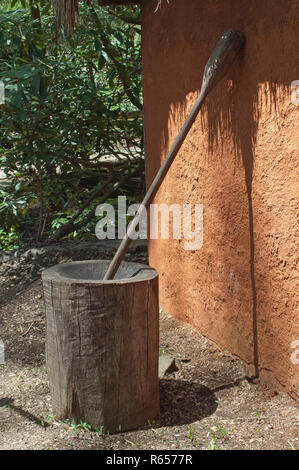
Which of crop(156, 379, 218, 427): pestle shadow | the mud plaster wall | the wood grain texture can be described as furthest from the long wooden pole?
crop(156, 379, 218, 427): pestle shadow

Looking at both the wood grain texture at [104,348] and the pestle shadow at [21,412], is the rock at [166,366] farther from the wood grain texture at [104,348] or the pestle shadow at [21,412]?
the pestle shadow at [21,412]

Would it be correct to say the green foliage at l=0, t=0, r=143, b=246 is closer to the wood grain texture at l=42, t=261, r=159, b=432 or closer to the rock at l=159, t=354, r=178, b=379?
the rock at l=159, t=354, r=178, b=379

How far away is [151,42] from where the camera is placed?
4.21 meters

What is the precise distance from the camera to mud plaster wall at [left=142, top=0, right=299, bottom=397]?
2777mm

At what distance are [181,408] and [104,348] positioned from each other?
623 millimetres

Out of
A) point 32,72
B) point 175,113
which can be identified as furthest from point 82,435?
point 32,72

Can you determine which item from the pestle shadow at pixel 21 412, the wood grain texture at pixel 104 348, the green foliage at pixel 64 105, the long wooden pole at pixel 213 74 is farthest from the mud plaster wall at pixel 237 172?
the green foliage at pixel 64 105

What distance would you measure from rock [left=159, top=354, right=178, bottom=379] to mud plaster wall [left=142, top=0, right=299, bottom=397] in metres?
0.35

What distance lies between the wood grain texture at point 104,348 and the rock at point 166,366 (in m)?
0.52

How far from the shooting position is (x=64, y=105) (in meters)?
6.01

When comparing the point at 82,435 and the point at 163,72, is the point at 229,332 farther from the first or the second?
the point at 163,72

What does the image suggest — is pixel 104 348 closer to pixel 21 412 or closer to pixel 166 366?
pixel 21 412
